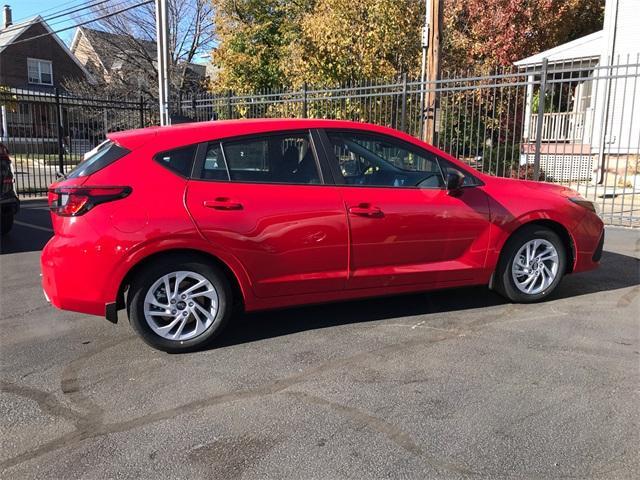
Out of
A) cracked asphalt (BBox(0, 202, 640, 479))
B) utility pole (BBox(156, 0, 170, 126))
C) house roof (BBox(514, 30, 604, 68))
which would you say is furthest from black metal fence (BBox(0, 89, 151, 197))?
house roof (BBox(514, 30, 604, 68))

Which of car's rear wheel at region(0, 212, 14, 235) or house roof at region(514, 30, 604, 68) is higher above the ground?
house roof at region(514, 30, 604, 68)

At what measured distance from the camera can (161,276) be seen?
3.89m

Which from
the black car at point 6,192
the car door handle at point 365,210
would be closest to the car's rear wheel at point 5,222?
the black car at point 6,192

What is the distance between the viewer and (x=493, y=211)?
15.5ft

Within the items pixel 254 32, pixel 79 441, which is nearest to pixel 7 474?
pixel 79 441

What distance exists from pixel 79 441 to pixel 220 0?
72.4 ft

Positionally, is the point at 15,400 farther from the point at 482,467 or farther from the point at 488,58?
the point at 488,58

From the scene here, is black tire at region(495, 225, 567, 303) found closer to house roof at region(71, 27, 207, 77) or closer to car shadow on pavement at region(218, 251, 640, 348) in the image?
car shadow on pavement at region(218, 251, 640, 348)

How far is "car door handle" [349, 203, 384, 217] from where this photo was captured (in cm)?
426

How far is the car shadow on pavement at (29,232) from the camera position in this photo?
7873 mm

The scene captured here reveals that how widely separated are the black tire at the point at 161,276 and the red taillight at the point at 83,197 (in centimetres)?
53

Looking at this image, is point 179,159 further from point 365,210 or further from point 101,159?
point 365,210

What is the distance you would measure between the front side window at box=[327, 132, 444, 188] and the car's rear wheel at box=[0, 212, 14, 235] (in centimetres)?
589

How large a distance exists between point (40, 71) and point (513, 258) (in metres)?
39.1
